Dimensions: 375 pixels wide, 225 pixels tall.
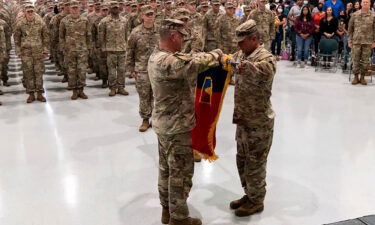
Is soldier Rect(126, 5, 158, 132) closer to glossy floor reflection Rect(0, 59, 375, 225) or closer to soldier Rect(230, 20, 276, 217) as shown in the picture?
glossy floor reflection Rect(0, 59, 375, 225)

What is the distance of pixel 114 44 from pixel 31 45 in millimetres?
1441

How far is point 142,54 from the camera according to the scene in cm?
588

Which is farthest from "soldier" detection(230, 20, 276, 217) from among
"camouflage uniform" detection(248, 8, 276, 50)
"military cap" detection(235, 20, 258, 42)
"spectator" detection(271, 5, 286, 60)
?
"spectator" detection(271, 5, 286, 60)

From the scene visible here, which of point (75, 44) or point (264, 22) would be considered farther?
point (264, 22)

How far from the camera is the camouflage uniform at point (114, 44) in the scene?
7957 mm

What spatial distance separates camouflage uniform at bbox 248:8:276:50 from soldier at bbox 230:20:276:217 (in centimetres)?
552

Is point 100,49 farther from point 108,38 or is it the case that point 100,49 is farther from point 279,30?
point 279,30

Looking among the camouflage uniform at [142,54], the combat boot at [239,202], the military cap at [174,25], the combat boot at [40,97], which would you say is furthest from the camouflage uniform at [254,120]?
the combat boot at [40,97]

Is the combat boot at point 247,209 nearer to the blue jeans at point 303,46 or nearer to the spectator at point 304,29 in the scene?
the spectator at point 304,29

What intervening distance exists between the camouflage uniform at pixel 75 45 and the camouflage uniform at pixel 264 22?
334cm

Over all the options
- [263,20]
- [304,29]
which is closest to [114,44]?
[263,20]

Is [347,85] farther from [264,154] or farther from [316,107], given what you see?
[264,154]

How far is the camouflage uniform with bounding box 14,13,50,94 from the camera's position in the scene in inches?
290

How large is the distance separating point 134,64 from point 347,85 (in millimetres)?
4771
